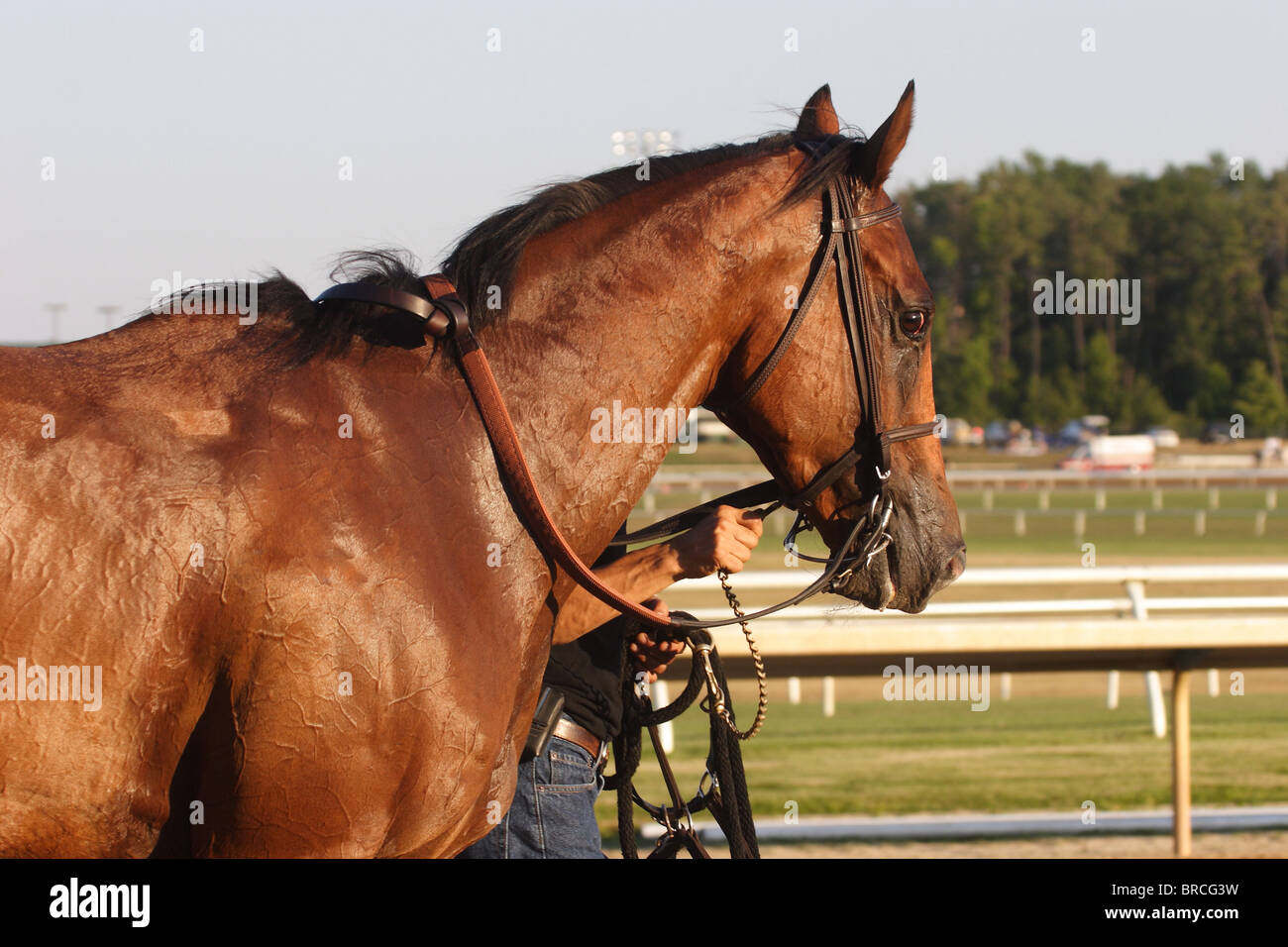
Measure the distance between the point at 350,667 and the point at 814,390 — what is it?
0.88 meters

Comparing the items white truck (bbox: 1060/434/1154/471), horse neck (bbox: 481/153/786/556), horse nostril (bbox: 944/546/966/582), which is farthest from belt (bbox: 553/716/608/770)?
white truck (bbox: 1060/434/1154/471)

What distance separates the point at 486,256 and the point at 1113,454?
45.8 metres

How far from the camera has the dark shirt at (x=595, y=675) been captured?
262 cm

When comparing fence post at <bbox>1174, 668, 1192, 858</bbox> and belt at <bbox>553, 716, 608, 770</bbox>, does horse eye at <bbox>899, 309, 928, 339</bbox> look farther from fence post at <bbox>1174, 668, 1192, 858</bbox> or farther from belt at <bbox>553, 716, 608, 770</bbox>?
fence post at <bbox>1174, 668, 1192, 858</bbox>

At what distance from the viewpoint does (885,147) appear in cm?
219

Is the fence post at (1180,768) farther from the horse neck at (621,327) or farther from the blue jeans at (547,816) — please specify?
the horse neck at (621,327)

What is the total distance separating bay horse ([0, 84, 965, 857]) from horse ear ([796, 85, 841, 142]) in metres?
0.06

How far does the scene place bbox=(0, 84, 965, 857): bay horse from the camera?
1.71 metres

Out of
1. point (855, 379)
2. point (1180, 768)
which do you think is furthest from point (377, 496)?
point (1180, 768)

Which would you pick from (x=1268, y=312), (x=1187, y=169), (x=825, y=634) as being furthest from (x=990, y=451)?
(x=825, y=634)

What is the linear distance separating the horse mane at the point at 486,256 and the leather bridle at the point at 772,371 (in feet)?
0.10

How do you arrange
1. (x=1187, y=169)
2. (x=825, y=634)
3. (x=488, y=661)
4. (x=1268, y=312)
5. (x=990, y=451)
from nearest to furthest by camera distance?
(x=488, y=661)
(x=825, y=634)
(x=990, y=451)
(x=1268, y=312)
(x=1187, y=169)
